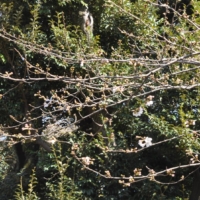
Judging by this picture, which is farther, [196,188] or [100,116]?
[196,188]

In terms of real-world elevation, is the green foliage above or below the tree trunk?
above

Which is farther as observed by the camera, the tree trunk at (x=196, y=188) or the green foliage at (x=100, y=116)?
the tree trunk at (x=196, y=188)

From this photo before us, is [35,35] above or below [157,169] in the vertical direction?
above

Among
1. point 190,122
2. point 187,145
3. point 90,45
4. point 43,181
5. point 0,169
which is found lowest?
point 0,169

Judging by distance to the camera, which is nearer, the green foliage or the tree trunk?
the green foliage

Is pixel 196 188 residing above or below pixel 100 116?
below

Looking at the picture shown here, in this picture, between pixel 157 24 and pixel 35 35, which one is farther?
pixel 157 24

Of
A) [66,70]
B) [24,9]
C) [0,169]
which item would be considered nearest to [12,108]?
[66,70]

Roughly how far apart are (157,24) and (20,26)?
1.31m

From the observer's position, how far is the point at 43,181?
4.37 metres

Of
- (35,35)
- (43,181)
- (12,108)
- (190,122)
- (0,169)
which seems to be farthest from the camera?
(0,169)

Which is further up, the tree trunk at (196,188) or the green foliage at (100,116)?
the green foliage at (100,116)

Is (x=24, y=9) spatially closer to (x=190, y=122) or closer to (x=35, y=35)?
(x=35, y=35)

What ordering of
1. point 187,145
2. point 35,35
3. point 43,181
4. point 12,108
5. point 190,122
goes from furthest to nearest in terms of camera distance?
point 43,181
point 12,108
point 35,35
point 187,145
point 190,122
